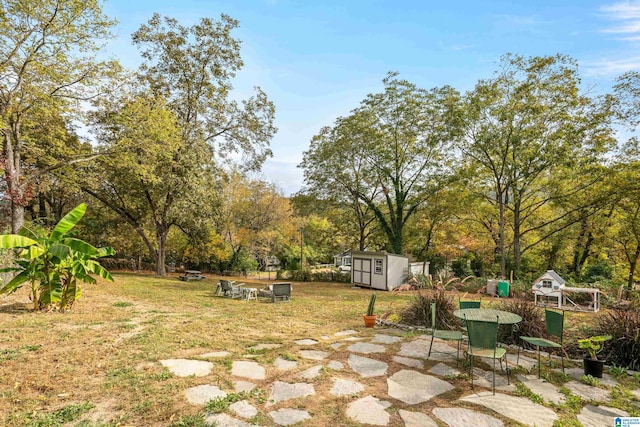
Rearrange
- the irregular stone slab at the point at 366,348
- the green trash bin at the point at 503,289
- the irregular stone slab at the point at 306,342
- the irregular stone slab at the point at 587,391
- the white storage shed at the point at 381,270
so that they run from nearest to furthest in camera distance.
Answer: the irregular stone slab at the point at 587,391
the irregular stone slab at the point at 366,348
the irregular stone slab at the point at 306,342
the green trash bin at the point at 503,289
the white storage shed at the point at 381,270

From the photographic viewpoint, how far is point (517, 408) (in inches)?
146

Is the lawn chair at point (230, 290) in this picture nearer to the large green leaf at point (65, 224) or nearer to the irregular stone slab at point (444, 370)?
the large green leaf at point (65, 224)

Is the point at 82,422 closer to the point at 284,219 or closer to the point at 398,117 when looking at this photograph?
the point at 398,117

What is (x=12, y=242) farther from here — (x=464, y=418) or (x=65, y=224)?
(x=464, y=418)

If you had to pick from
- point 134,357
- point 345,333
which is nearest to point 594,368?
point 345,333

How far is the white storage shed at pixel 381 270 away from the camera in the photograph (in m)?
18.9

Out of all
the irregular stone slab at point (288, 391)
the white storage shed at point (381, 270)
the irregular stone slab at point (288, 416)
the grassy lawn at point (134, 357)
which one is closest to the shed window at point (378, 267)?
the white storage shed at point (381, 270)

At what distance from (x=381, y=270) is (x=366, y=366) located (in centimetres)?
1459

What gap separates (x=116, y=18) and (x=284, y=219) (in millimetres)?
18113

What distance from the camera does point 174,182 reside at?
16.8m

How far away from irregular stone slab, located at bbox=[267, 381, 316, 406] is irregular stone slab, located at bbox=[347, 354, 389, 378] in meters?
0.95

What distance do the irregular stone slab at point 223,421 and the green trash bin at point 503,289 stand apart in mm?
14422

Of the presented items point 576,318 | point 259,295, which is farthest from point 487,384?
point 259,295

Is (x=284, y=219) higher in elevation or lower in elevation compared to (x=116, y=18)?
lower
